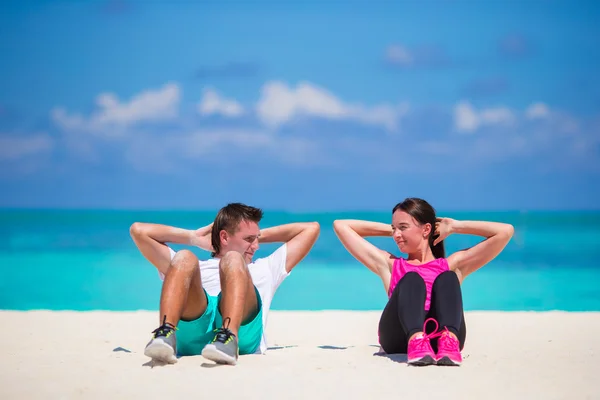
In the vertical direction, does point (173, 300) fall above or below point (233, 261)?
below

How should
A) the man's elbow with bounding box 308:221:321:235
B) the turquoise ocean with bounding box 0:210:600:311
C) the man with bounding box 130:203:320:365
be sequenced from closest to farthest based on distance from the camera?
the man with bounding box 130:203:320:365 < the man's elbow with bounding box 308:221:321:235 < the turquoise ocean with bounding box 0:210:600:311

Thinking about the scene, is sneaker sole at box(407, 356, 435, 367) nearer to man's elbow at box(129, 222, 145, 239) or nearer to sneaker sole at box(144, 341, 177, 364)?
sneaker sole at box(144, 341, 177, 364)

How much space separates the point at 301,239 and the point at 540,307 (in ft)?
27.8

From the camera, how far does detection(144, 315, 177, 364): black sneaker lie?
4.10 metres

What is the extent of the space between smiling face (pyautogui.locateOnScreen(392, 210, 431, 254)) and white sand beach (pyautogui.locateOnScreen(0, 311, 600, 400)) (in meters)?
0.73

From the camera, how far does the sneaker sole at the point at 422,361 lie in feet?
14.3

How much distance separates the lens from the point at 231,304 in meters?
4.30

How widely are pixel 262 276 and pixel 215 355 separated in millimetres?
857

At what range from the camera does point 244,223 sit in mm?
4785

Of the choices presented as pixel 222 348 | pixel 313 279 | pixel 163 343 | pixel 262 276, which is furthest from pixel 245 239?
pixel 313 279

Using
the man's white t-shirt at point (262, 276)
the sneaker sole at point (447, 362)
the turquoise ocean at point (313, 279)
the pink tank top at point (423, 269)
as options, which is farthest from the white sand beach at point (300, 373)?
the turquoise ocean at point (313, 279)

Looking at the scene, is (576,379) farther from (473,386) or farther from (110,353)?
(110,353)

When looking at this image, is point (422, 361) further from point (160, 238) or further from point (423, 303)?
point (160, 238)

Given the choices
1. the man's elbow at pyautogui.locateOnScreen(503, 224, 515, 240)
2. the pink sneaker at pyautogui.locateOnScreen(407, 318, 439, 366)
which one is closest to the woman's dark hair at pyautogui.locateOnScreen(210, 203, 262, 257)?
the pink sneaker at pyautogui.locateOnScreen(407, 318, 439, 366)
